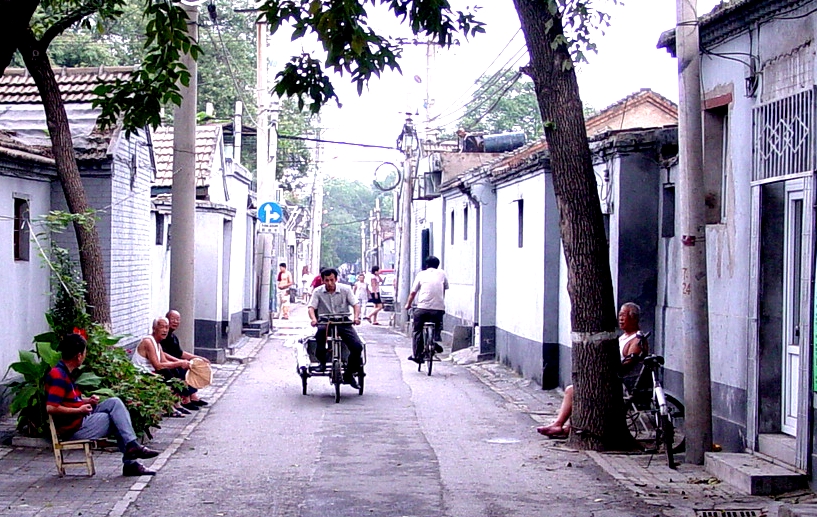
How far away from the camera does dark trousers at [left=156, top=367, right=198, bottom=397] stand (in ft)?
43.5

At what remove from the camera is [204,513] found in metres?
8.05

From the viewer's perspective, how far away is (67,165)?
1163 centimetres

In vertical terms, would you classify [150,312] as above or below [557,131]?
below


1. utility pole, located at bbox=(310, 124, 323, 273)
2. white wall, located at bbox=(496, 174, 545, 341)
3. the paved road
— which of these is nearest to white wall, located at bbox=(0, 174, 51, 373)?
the paved road

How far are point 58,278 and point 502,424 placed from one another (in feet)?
17.4

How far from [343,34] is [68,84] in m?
8.49

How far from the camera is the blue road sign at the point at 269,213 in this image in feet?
86.0

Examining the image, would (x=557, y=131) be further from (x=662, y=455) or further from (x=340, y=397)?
(x=340, y=397)

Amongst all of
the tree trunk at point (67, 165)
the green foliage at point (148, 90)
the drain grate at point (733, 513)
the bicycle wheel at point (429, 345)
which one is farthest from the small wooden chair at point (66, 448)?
the bicycle wheel at point (429, 345)

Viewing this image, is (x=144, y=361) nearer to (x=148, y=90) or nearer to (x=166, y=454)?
(x=166, y=454)

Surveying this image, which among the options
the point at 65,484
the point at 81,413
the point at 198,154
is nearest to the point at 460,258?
the point at 198,154

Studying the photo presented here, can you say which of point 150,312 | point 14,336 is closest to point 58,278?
point 14,336

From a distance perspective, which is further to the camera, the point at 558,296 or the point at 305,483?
the point at 558,296

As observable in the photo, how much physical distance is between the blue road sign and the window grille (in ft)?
57.6
